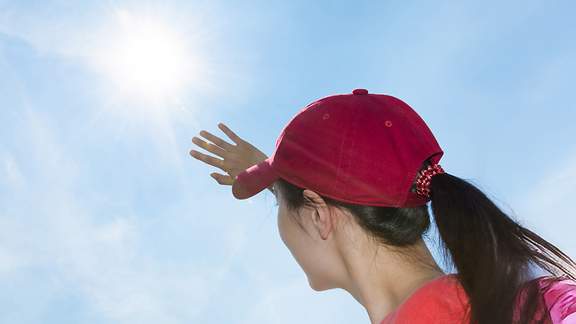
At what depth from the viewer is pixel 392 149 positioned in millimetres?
3236

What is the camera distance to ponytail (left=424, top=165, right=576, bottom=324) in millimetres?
2711

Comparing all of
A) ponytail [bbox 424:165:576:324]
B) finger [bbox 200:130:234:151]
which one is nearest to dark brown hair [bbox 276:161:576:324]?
ponytail [bbox 424:165:576:324]

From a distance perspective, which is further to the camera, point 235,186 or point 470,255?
point 235,186

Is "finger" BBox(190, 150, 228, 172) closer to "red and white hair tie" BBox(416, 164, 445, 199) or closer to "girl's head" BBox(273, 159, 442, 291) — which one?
"girl's head" BBox(273, 159, 442, 291)

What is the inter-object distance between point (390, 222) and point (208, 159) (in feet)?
5.31

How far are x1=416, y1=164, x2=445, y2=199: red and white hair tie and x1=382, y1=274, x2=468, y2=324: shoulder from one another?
17.9 inches

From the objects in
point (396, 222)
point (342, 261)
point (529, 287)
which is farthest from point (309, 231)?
point (529, 287)

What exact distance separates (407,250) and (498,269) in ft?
1.71

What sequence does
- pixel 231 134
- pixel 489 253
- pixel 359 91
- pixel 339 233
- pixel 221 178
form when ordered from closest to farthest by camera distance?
pixel 489 253
pixel 339 233
pixel 359 91
pixel 221 178
pixel 231 134

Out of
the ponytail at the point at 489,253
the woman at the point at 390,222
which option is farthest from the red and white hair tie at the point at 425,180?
the ponytail at the point at 489,253

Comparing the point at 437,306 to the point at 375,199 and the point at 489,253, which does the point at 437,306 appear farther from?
the point at 375,199

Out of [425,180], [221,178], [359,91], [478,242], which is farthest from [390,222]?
[221,178]

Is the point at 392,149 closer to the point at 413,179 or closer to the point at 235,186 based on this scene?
the point at 413,179

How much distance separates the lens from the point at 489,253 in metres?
2.84
